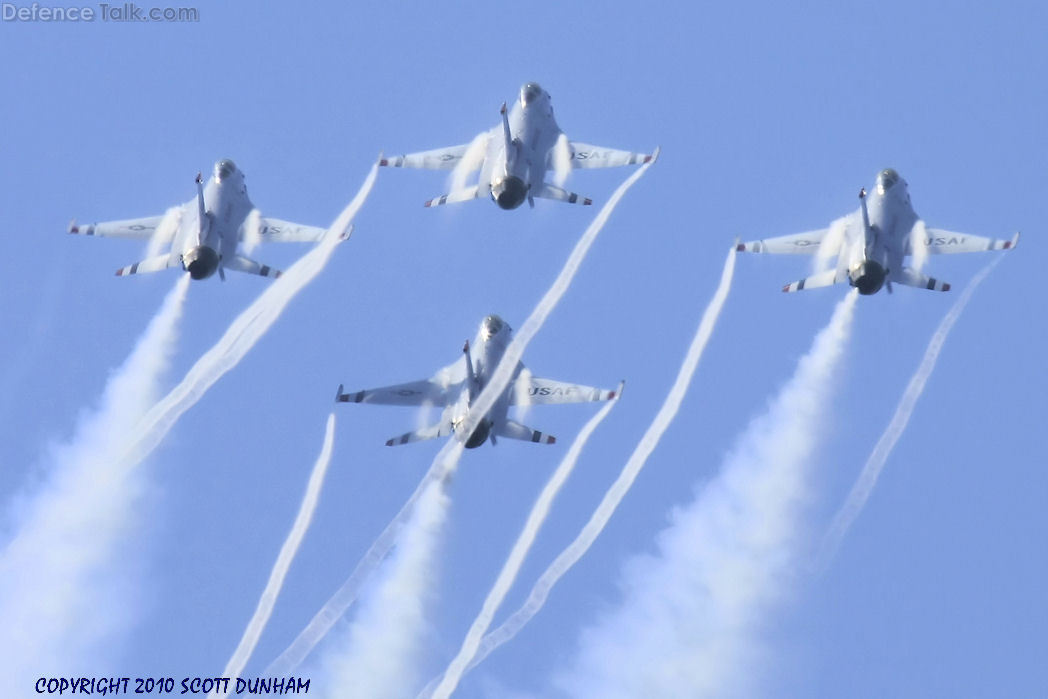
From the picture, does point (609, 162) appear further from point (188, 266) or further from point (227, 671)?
point (227, 671)

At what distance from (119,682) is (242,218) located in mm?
19953

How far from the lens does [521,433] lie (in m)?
98.9

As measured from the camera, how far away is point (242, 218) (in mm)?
106062

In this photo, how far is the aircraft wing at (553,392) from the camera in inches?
4008

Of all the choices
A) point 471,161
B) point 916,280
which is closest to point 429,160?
point 471,161

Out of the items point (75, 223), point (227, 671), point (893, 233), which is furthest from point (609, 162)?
point (227, 671)

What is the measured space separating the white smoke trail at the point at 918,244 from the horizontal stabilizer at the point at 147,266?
26.7 metres

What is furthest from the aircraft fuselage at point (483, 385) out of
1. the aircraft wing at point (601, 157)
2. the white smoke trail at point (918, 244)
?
the white smoke trail at point (918, 244)

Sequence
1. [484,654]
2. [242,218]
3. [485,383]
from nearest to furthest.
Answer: [484,654]
[485,383]
[242,218]

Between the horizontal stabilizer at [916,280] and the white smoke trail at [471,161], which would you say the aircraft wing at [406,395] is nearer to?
the white smoke trail at [471,161]

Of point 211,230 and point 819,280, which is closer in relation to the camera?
point 819,280

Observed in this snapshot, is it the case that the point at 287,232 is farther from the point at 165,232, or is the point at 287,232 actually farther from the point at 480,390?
the point at 480,390

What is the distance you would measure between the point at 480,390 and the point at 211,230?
39.0ft

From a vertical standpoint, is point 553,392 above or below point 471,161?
below
